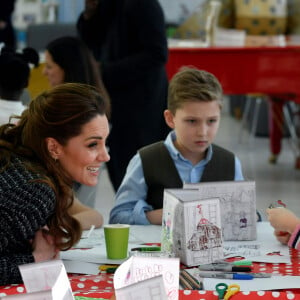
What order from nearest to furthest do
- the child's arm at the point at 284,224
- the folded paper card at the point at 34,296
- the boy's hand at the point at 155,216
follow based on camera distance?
the folded paper card at the point at 34,296 → the child's arm at the point at 284,224 → the boy's hand at the point at 155,216

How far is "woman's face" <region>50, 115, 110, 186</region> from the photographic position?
1904 mm

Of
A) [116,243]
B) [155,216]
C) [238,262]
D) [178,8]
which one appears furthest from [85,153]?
[178,8]

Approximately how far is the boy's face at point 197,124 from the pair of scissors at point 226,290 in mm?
961

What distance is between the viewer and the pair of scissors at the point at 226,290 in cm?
157

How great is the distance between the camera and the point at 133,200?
2525 mm

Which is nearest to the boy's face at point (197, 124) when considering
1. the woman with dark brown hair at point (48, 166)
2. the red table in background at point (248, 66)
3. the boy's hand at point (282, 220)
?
the boy's hand at point (282, 220)

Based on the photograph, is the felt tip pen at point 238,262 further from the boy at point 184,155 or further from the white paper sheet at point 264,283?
the boy at point 184,155

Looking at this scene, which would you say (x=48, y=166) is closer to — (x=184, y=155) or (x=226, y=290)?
(x=226, y=290)

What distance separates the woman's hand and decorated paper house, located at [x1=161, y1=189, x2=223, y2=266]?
0.28 metres

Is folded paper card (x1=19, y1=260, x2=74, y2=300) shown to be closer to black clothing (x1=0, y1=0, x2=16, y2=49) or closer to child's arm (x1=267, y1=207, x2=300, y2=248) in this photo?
child's arm (x1=267, y1=207, x2=300, y2=248)

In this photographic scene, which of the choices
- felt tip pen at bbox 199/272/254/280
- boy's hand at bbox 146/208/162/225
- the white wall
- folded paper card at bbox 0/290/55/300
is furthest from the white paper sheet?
the white wall

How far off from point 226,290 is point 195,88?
1.10 m

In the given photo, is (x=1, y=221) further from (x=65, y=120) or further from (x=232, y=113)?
(x=232, y=113)

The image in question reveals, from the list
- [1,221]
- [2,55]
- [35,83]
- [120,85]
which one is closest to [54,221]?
[1,221]
